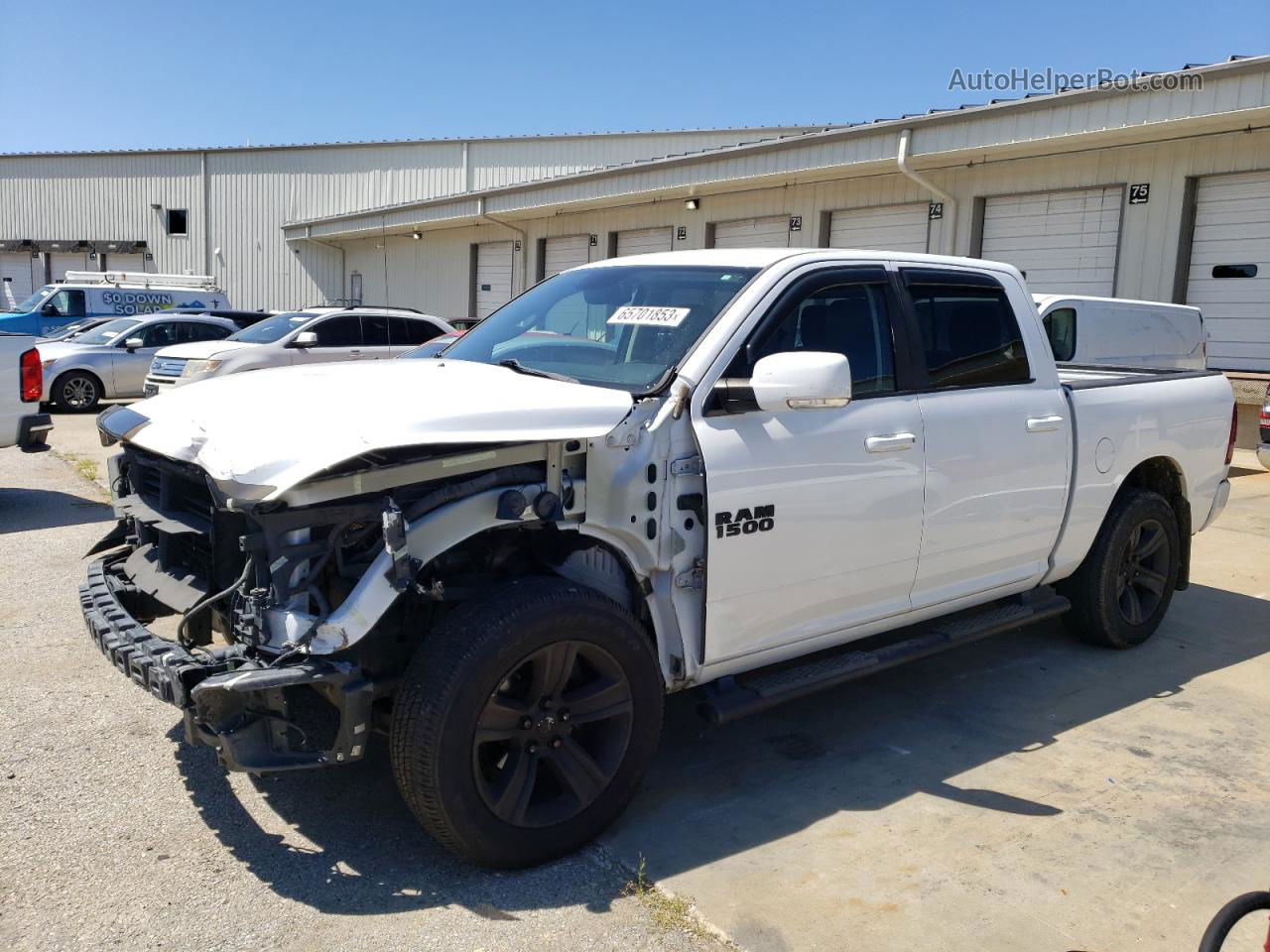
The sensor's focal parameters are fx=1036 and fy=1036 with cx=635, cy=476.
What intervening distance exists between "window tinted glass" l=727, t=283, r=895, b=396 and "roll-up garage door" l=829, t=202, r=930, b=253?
12203mm

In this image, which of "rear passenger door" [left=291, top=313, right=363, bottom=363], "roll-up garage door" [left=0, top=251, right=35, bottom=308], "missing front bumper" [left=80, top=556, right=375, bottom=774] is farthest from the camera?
"roll-up garage door" [left=0, top=251, right=35, bottom=308]

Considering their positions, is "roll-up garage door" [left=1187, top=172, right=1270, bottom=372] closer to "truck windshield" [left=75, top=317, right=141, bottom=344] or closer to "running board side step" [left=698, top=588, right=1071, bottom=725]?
"running board side step" [left=698, top=588, right=1071, bottom=725]

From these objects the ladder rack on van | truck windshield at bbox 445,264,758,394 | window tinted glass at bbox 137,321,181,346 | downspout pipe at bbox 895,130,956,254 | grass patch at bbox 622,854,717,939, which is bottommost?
grass patch at bbox 622,854,717,939

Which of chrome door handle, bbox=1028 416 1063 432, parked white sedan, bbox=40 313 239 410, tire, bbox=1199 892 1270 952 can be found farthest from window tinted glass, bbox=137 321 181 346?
tire, bbox=1199 892 1270 952

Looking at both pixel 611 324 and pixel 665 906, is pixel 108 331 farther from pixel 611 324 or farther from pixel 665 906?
pixel 665 906

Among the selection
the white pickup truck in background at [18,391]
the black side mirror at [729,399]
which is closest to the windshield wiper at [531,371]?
the black side mirror at [729,399]

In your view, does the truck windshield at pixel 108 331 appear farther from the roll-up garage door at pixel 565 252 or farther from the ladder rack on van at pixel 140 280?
the roll-up garage door at pixel 565 252

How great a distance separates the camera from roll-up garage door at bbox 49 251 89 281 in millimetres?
37844

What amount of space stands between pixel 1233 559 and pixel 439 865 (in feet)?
22.6

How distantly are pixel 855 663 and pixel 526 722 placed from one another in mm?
1527

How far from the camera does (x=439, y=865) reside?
3.30m

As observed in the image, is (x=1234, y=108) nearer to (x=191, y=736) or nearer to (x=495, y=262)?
(x=191, y=736)

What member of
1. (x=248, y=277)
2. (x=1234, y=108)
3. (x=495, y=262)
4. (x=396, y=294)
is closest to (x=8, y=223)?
(x=248, y=277)

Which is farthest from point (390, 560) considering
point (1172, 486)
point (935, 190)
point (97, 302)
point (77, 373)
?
point (97, 302)
